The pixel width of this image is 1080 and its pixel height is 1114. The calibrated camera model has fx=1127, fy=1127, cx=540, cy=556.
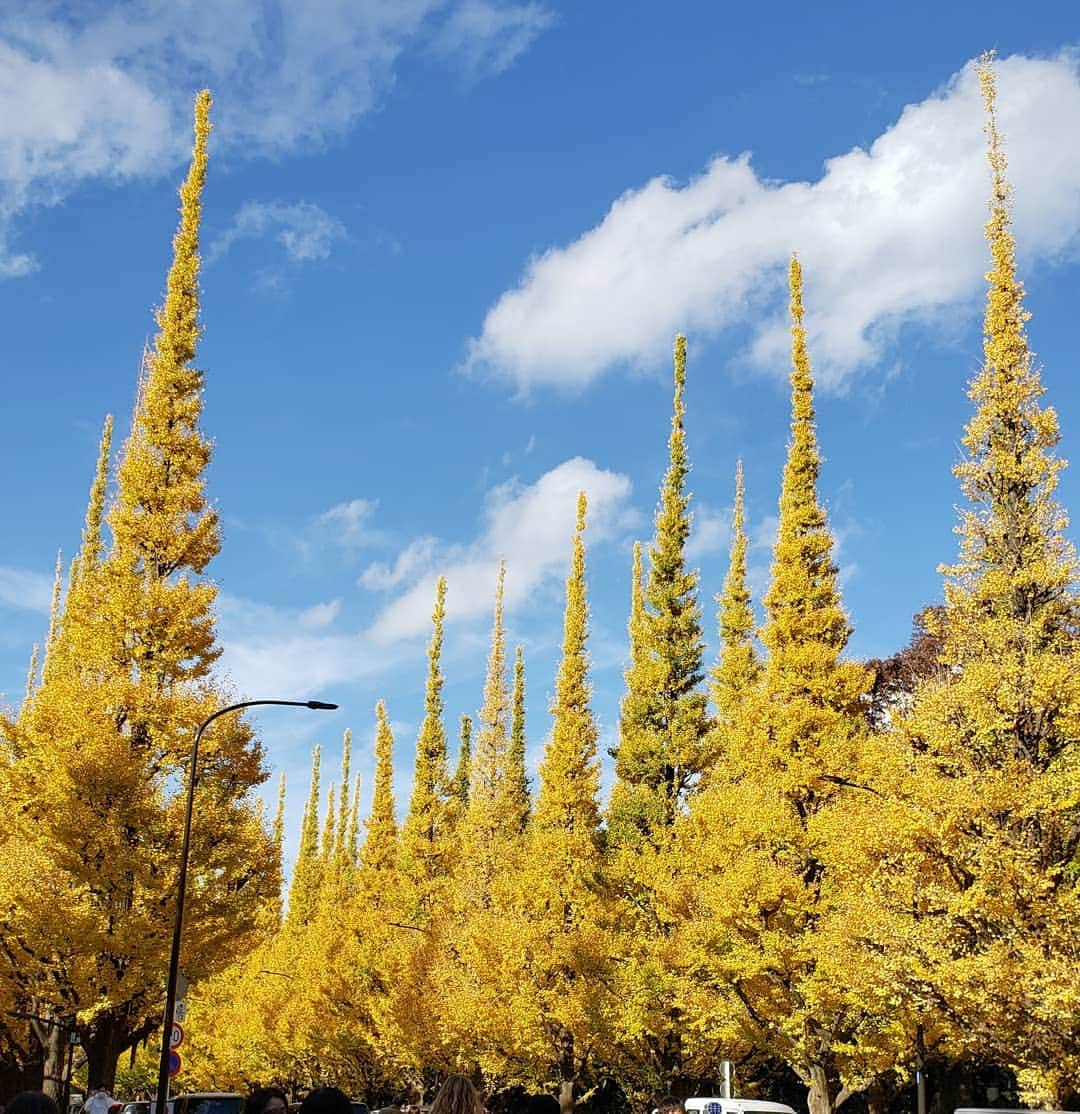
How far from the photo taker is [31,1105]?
5.09m

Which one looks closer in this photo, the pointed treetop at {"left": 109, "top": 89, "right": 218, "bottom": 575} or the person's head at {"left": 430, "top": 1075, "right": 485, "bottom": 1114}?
the person's head at {"left": 430, "top": 1075, "right": 485, "bottom": 1114}

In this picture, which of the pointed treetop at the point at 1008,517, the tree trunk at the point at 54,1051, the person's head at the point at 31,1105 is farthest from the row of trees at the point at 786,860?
the person's head at the point at 31,1105

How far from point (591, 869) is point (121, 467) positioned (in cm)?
1540

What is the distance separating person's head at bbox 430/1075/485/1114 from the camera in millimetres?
5336

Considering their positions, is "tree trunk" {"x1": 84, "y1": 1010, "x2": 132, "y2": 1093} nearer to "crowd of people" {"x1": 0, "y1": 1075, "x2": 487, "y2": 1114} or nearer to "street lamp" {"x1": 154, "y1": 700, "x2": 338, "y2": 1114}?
"street lamp" {"x1": 154, "y1": 700, "x2": 338, "y2": 1114}

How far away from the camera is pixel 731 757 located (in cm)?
2475

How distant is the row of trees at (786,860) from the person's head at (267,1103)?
11061 mm

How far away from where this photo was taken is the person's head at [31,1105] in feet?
16.6

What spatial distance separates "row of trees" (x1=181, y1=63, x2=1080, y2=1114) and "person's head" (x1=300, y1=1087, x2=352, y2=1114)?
1181cm

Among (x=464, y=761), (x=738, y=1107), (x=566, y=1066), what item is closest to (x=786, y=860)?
(x=738, y=1107)

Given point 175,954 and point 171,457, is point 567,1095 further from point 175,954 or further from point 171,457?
point 171,457

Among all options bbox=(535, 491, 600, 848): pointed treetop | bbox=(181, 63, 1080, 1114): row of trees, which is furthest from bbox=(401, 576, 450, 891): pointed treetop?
bbox=(535, 491, 600, 848): pointed treetop

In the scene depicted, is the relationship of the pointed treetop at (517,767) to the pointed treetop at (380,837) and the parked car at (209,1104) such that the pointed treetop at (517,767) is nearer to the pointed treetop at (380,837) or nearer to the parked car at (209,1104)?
the pointed treetop at (380,837)

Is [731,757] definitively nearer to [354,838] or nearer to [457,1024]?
[457,1024]
